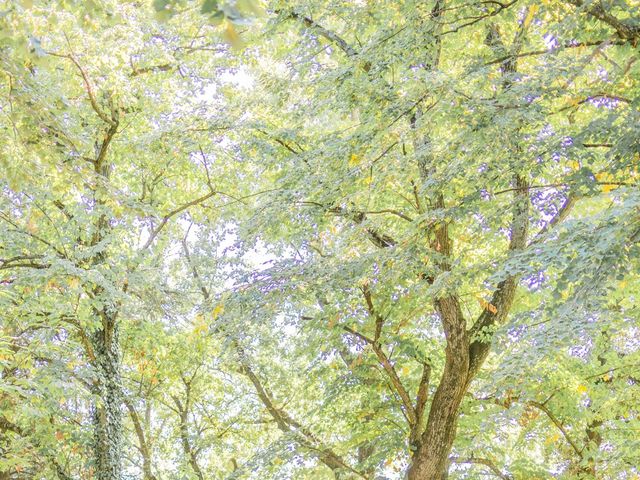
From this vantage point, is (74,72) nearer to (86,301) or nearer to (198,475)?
(86,301)

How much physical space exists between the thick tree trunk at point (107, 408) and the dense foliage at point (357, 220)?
0.04 m

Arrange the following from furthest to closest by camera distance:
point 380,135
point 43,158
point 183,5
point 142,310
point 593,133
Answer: point 142,310
point 380,135
point 593,133
point 43,158
point 183,5

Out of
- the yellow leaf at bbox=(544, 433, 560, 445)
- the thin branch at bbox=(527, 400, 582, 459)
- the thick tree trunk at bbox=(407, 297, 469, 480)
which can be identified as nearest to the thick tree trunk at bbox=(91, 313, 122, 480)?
the thick tree trunk at bbox=(407, 297, 469, 480)

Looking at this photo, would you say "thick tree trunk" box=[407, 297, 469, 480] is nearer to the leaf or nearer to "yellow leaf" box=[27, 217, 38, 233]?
"yellow leaf" box=[27, 217, 38, 233]

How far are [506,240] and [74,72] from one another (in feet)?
16.6

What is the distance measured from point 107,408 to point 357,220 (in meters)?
4.02

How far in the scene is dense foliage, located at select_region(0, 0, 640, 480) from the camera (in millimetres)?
4426

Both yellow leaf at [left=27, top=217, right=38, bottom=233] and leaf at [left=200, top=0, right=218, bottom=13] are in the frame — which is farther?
yellow leaf at [left=27, top=217, right=38, bottom=233]

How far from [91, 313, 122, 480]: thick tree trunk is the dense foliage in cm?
4

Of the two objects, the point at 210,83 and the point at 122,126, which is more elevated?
the point at 210,83

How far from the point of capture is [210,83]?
10414 millimetres

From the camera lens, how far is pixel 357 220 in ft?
23.6

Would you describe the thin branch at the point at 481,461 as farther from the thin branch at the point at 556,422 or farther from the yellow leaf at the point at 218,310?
the yellow leaf at the point at 218,310

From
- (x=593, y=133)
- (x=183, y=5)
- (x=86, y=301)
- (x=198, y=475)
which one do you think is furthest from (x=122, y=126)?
(x=183, y=5)
